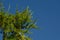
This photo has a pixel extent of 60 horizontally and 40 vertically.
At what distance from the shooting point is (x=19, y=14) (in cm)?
2450

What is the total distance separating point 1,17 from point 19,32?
158 centimetres

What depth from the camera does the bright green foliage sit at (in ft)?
78.7

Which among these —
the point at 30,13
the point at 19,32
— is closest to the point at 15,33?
the point at 19,32

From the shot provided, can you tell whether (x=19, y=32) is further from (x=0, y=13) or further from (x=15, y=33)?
(x=0, y=13)

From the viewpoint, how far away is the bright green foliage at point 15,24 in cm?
2398

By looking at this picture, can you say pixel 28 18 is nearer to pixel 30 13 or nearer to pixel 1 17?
pixel 30 13

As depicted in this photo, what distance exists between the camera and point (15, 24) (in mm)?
24453

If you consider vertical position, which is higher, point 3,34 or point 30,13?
point 30,13

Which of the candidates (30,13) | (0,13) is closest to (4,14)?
(0,13)

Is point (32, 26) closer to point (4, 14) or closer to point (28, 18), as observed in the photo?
point (28, 18)

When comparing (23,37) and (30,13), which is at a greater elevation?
(30,13)

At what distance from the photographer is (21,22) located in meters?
24.5

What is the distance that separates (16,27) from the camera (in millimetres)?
24438

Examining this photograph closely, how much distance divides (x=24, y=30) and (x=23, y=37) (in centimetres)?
71
